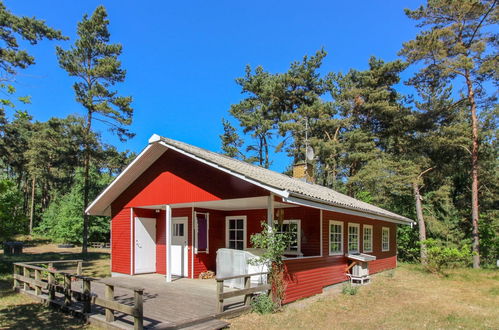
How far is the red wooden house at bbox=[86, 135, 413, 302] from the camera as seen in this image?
31.1 feet

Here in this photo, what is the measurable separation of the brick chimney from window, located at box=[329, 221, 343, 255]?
4.05 meters

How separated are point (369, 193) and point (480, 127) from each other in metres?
7.63

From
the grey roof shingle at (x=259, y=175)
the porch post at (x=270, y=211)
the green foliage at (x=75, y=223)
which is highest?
the grey roof shingle at (x=259, y=175)

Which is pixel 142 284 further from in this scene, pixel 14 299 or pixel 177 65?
pixel 177 65

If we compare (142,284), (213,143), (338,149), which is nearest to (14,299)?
(142,284)

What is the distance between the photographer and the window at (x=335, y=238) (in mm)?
11398

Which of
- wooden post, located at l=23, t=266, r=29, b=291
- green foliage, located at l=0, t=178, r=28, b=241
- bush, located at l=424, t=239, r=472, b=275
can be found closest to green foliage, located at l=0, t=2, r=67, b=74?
green foliage, located at l=0, t=178, r=28, b=241

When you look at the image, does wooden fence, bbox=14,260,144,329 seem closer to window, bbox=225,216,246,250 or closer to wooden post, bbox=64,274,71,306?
wooden post, bbox=64,274,71,306

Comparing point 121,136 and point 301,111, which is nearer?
point 121,136

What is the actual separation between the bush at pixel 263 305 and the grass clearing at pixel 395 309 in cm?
20

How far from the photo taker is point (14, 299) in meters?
8.90

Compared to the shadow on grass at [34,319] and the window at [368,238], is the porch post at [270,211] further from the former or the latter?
the window at [368,238]

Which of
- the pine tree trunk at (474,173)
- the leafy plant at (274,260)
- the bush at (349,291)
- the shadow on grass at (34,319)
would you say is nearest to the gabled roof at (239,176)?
the leafy plant at (274,260)

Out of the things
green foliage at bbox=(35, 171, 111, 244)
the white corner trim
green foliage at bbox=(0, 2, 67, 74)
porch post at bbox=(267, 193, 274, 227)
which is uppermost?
green foliage at bbox=(0, 2, 67, 74)
